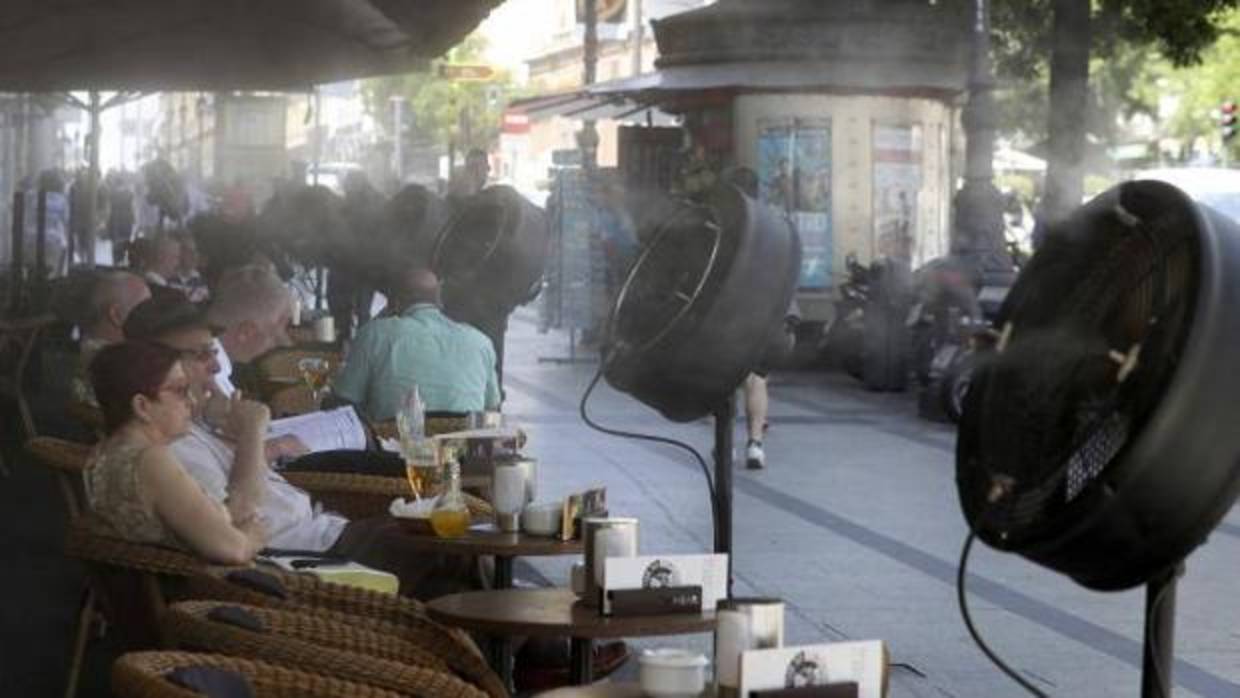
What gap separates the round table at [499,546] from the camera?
19.6ft

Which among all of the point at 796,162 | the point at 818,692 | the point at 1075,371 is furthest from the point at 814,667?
the point at 796,162

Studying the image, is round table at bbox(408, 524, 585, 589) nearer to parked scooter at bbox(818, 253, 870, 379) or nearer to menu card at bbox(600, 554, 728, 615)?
menu card at bbox(600, 554, 728, 615)

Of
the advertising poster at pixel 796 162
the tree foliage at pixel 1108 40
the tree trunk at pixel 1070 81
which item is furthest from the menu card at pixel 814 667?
the tree foliage at pixel 1108 40

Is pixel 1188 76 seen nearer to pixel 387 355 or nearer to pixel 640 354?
pixel 387 355

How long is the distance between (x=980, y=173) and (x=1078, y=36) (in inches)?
54.7

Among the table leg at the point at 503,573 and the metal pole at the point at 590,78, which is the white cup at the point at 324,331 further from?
the metal pole at the point at 590,78

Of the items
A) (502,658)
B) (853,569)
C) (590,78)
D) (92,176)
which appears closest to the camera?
(502,658)

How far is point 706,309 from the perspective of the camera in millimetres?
5594

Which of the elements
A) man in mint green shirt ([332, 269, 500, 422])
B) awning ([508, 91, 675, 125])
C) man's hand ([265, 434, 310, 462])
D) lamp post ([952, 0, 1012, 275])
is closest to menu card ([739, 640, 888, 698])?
man's hand ([265, 434, 310, 462])

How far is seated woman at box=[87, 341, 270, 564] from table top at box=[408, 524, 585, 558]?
0.54 metres

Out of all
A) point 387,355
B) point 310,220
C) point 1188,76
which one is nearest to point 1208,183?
point 310,220

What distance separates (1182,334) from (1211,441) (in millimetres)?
138

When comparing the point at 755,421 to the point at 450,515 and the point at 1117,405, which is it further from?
the point at 1117,405

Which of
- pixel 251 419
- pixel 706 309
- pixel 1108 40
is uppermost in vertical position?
pixel 1108 40
